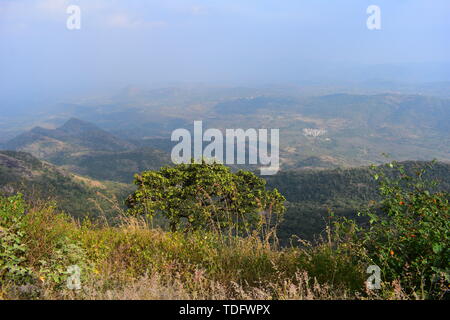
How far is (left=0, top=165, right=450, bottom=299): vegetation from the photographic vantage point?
3.09 metres

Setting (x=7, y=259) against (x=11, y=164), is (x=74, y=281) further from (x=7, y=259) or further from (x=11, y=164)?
(x=11, y=164)

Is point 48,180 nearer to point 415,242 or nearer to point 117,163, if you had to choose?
point 415,242

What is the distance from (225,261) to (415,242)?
7.08 ft

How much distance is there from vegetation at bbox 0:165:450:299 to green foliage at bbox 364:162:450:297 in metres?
0.01

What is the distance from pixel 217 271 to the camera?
152 inches

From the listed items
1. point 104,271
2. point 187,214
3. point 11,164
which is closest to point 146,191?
point 187,214

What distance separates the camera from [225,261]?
4105 mm

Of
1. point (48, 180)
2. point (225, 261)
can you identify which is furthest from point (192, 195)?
point (48, 180)

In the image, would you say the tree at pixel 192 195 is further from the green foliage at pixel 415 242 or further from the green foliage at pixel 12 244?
the green foliage at pixel 415 242

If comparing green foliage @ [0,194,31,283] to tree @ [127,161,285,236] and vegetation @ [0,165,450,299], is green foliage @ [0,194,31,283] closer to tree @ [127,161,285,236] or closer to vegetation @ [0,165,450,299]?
vegetation @ [0,165,450,299]

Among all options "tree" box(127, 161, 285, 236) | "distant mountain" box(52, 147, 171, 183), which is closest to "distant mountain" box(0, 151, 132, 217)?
"tree" box(127, 161, 285, 236)

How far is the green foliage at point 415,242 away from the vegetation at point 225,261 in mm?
11

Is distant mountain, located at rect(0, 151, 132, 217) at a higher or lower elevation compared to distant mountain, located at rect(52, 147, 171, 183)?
higher

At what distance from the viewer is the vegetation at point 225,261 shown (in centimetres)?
309
